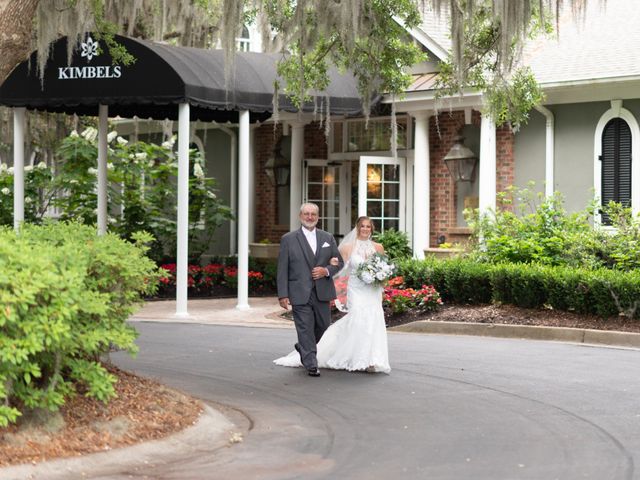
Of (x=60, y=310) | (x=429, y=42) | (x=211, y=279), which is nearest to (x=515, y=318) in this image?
(x=429, y=42)

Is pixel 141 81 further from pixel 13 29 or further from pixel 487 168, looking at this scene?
pixel 13 29

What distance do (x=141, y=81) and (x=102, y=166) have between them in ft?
11.6

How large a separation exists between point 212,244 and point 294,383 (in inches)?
600

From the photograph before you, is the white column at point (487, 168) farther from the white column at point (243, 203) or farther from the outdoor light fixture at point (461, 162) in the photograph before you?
the white column at point (243, 203)

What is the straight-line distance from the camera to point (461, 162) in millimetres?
21031

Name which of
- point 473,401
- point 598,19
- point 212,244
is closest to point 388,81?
Result: point 473,401

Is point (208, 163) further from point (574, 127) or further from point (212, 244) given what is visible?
point (574, 127)

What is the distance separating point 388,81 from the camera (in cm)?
1439

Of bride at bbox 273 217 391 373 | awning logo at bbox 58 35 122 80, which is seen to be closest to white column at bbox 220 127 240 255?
awning logo at bbox 58 35 122 80

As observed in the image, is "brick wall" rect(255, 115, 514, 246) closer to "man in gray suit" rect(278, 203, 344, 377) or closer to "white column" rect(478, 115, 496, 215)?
"white column" rect(478, 115, 496, 215)

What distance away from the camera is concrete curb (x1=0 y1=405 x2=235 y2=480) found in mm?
6925

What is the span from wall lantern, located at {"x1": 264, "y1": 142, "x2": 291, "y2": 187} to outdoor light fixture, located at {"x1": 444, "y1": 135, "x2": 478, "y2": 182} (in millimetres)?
4547

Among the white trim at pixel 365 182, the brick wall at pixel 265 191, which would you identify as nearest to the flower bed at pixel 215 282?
the brick wall at pixel 265 191

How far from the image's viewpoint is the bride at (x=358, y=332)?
11938 millimetres
